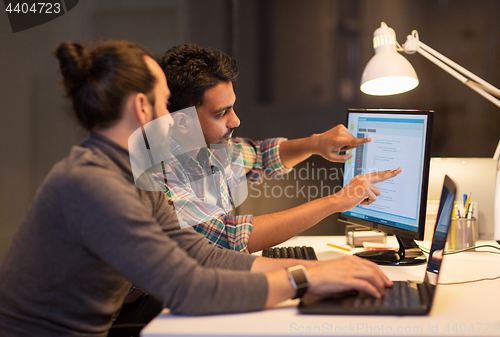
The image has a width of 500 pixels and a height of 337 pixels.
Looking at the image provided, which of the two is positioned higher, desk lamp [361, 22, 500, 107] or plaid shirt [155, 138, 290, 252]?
desk lamp [361, 22, 500, 107]

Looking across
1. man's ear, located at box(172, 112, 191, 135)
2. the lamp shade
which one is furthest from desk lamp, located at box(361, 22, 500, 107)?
man's ear, located at box(172, 112, 191, 135)

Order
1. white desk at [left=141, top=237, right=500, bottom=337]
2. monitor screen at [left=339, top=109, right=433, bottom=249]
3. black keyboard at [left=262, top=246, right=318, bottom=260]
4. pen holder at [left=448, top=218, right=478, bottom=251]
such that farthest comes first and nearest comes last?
pen holder at [left=448, top=218, right=478, bottom=251]
black keyboard at [left=262, top=246, right=318, bottom=260]
monitor screen at [left=339, top=109, right=433, bottom=249]
white desk at [left=141, top=237, right=500, bottom=337]

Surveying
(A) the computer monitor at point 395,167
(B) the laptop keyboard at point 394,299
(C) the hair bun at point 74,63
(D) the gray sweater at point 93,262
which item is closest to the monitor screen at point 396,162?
(A) the computer monitor at point 395,167

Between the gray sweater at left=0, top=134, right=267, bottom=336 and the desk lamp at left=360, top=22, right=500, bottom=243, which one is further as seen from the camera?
the desk lamp at left=360, top=22, right=500, bottom=243

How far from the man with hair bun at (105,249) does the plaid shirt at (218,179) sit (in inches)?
12.0

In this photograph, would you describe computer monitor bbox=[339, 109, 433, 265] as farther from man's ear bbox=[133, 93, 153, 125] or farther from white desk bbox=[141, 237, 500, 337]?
man's ear bbox=[133, 93, 153, 125]

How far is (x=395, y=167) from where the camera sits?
46.5 inches

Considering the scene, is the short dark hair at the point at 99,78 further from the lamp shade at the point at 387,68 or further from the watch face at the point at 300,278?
the lamp shade at the point at 387,68

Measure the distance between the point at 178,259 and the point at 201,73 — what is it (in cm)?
84

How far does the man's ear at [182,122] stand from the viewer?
140cm

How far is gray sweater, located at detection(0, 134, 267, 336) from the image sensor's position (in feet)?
2.31

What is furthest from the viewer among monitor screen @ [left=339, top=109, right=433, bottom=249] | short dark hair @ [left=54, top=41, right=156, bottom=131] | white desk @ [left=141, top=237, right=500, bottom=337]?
monitor screen @ [left=339, top=109, right=433, bottom=249]

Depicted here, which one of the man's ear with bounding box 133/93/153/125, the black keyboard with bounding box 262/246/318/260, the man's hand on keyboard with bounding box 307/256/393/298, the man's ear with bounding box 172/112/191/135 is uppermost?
the man's ear with bounding box 133/93/153/125

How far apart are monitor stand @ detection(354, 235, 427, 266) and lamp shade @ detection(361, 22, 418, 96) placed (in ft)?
1.94
